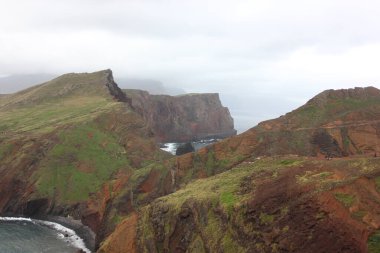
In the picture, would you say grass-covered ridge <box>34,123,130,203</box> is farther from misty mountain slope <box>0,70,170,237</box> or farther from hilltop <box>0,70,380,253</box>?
hilltop <box>0,70,380,253</box>

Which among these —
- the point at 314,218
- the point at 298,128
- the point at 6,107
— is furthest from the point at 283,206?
the point at 6,107

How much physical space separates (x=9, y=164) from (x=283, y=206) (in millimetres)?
85515

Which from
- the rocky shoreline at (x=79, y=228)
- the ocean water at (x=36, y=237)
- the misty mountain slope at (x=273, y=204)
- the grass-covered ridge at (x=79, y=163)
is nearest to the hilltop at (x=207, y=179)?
the misty mountain slope at (x=273, y=204)

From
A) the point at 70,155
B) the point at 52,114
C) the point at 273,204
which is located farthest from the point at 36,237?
the point at 52,114

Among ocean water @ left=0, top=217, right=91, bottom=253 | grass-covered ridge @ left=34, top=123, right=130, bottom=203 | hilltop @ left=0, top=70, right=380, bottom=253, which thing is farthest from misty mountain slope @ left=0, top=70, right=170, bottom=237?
ocean water @ left=0, top=217, right=91, bottom=253

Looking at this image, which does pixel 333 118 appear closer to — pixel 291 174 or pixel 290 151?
pixel 290 151

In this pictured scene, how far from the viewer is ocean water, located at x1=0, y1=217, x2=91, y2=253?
6888 centimetres

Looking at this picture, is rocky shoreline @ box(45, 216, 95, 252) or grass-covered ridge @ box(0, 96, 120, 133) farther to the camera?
grass-covered ridge @ box(0, 96, 120, 133)

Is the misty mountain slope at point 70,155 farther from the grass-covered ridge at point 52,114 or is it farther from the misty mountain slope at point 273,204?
the misty mountain slope at point 273,204

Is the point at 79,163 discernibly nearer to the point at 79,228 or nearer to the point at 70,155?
the point at 70,155

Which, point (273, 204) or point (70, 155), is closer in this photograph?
point (273, 204)

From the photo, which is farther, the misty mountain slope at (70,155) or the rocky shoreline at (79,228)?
the misty mountain slope at (70,155)

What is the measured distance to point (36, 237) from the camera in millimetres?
75438

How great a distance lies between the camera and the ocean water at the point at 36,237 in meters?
68.9
